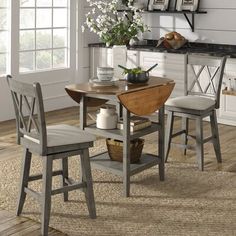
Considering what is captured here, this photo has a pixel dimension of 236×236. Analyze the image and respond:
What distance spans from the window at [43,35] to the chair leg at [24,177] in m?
2.84

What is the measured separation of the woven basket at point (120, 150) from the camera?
3.80 meters

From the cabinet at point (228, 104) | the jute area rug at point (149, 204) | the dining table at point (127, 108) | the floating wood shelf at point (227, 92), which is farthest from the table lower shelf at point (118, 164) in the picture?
the cabinet at point (228, 104)

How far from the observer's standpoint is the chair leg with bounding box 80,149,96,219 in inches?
121

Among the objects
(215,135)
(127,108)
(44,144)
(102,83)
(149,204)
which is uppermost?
(102,83)

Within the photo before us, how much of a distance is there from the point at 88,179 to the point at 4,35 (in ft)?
9.67

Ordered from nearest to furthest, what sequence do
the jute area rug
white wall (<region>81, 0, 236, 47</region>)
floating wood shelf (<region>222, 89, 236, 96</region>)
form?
the jute area rug, floating wood shelf (<region>222, 89, 236, 96</region>), white wall (<region>81, 0, 236, 47</region>)

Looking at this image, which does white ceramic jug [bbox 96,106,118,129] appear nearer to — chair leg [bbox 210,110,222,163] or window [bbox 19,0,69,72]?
chair leg [bbox 210,110,222,163]

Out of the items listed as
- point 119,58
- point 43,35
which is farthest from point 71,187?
point 43,35

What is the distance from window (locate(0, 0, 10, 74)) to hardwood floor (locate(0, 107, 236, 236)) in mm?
607

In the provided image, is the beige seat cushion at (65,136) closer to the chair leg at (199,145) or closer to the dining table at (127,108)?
the dining table at (127,108)

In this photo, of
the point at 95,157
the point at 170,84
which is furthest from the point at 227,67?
the point at 95,157

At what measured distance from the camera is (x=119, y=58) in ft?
13.0

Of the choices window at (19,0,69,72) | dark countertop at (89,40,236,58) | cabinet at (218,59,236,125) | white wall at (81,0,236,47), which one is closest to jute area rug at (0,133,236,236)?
cabinet at (218,59,236,125)

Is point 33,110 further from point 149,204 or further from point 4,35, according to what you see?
point 4,35
